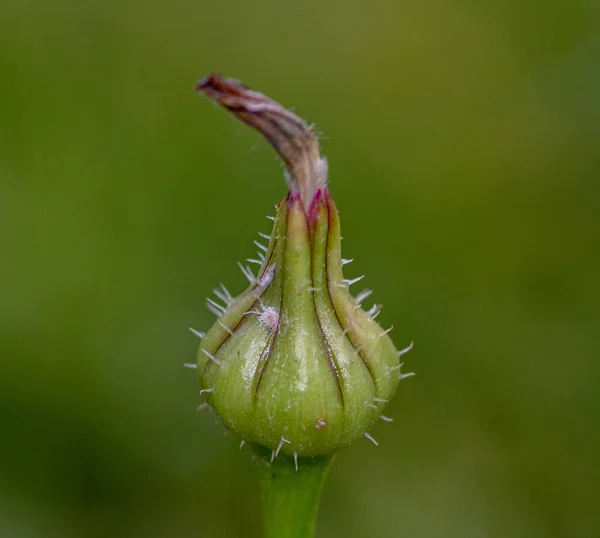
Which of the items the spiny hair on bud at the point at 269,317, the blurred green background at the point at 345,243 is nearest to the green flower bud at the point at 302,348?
the spiny hair on bud at the point at 269,317

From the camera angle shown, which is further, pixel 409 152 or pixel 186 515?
pixel 409 152

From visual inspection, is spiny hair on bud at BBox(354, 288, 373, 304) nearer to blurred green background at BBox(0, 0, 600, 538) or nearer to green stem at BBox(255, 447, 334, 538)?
green stem at BBox(255, 447, 334, 538)

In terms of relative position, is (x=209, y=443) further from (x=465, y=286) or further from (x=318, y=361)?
(x=318, y=361)

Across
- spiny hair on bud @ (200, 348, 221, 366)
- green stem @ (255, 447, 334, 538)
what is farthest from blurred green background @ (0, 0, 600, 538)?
spiny hair on bud @ (200, 348, 221, 366)

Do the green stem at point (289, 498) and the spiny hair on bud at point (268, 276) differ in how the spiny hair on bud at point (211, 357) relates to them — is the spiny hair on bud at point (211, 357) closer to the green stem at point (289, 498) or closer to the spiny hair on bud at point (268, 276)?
the spiny hair on bud at point (268, 276)

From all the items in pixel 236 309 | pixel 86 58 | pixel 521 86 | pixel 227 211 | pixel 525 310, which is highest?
pixel 86 58

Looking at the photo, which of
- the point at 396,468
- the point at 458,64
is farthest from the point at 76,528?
the point at 458,64
